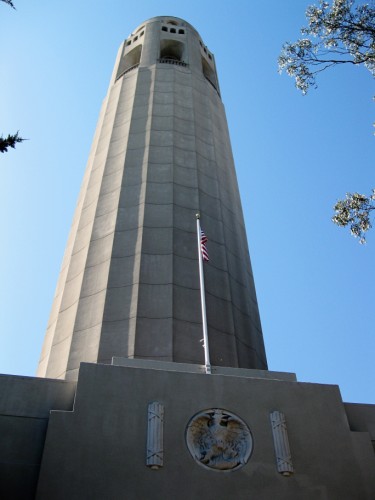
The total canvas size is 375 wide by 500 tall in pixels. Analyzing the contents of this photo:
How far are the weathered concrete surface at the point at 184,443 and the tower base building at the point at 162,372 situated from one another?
3cm

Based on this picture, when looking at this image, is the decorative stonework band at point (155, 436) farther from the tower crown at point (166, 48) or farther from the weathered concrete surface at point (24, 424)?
the tower crown at point (166, 48)

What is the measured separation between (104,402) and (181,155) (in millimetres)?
14464

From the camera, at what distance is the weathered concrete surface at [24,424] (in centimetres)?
1334

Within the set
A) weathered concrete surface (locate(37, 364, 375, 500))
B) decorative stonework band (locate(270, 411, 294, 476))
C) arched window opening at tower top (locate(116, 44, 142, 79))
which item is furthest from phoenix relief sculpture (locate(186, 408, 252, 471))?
arched window opening at tower top (locate(116, 44, 142, 79))

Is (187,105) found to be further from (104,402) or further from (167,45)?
(104,402)

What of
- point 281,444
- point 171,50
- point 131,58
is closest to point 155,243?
point 281,444

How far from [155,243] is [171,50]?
69.7 feet

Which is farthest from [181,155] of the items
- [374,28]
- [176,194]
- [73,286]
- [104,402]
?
[104,402]

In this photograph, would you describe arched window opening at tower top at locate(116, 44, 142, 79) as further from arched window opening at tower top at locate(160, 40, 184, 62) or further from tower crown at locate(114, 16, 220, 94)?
arched window opening at tower top at locate(160, 40, 184, 62)

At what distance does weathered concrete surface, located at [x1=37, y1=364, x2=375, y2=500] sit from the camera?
13.2 meters

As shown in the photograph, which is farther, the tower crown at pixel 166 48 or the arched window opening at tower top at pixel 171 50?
the arched window opening at tower top at pixel 171 50

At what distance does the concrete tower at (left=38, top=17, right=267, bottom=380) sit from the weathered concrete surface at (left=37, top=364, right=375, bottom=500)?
9.65ft

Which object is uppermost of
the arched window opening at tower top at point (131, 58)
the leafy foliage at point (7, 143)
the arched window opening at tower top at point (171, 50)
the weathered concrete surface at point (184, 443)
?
the arched window opening at tower top at point (171, 50)

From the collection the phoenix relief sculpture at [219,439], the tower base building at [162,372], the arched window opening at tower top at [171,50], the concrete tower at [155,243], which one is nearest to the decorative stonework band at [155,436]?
the tower base building at [162,372]
